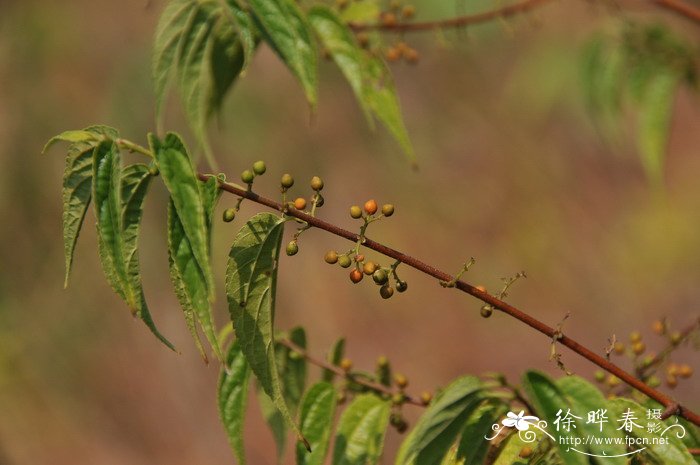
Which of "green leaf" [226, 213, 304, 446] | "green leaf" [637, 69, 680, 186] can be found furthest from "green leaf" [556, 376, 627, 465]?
"green leaf" [637, 69, 680, 186]

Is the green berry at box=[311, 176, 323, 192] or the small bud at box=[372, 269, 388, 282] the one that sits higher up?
the green berry at box=[311, 176, 323, 192]

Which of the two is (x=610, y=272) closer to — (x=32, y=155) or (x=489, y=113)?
(x=489, y=113)

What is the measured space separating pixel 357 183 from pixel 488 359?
5.80ft

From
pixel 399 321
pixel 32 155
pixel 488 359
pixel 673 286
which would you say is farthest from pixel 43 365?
pixel 673 286

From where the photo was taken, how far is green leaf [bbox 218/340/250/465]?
122 cm

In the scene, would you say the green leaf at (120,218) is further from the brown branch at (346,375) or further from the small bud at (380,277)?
the brown branch at (346,375)

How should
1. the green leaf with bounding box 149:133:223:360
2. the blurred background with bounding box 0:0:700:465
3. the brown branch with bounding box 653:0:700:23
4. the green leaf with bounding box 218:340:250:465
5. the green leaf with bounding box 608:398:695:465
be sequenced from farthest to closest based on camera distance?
the blurred background with bounding box 0:0:700:465, the brown branch with bounding box 653:0:700:23, the green leaf with bounding box 218:340:250:465, the green leaf with bounding box 608:398:695:465, the green leaf with bounding box 149:133:223:360

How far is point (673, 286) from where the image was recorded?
5.89m

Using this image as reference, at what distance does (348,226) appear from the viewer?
6.04 meters

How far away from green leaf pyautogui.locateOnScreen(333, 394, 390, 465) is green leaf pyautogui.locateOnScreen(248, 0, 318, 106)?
51cm

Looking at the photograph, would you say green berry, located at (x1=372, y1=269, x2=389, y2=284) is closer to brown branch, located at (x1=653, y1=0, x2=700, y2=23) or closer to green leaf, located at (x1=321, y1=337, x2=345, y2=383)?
green leaf, located at (x1=321, y1=337, x2=345, y2=383)

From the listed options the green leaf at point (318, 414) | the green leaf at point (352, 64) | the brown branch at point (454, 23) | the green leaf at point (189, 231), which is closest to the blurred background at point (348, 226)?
the brown branch at point (454, 23)

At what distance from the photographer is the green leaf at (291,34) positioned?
48.4 inches

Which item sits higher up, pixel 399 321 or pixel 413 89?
pixel 413 89
